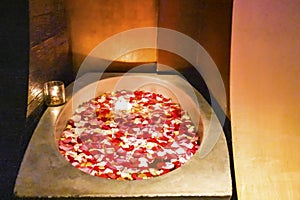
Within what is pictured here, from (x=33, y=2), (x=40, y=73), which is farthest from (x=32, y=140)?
(x=33, y=2)

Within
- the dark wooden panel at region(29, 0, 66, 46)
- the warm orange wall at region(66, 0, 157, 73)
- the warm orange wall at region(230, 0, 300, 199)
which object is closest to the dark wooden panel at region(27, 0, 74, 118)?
the dark wooden panel at region(29, 0, 66, 46)

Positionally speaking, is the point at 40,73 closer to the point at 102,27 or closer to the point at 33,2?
the point at 33,2

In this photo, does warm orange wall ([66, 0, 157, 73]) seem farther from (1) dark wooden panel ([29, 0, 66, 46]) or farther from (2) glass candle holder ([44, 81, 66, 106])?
(2) glass candle holder ([44, 81, 66, 106])

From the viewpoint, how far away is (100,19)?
325cm

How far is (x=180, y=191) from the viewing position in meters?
1.58

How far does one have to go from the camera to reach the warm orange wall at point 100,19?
10.4ft

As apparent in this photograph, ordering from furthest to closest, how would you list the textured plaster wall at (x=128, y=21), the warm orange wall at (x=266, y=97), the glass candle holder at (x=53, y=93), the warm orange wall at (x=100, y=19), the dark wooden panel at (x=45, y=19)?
A: the warm orange wall at (x=100, y=19), the textured plaster wall at (x=128, y=21), the glass candle holder at (x=53, y=93), the dark wooden panel at (x=45, y=19), the warm orange wall at (x=266, y=97)

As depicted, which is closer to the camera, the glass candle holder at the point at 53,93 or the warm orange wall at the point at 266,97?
the warm orange wall at the point at 266,97

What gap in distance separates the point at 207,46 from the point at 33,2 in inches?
53.1

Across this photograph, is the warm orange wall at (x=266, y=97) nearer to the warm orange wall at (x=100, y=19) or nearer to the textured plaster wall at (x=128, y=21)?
the textured plaster wall at (x=128, y=21)

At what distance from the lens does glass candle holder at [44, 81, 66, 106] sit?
97.8 inches

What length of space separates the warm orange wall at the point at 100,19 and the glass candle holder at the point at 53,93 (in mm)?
932

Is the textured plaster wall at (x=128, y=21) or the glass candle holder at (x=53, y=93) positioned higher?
the textured plaster wall at (x=128, y=21)

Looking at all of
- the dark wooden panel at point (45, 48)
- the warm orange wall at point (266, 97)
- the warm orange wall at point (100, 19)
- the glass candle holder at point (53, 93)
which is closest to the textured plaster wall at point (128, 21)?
the warm orange wall at point (100, 19)
